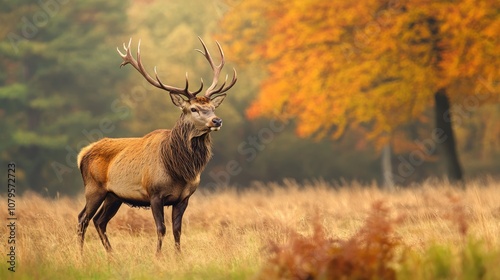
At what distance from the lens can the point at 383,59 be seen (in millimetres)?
19500

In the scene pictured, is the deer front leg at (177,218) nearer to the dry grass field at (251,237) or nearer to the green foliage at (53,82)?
the dry grass field at (251,237)

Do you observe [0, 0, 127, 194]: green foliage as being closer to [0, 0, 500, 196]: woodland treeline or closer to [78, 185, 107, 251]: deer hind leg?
[0, 0, 500, 196]: woodland treeline

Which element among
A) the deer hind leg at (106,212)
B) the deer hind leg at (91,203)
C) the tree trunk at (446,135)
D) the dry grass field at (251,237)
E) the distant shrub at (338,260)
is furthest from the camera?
the tree trunk at (446,135)

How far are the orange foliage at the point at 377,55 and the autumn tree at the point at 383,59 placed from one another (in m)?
0.02

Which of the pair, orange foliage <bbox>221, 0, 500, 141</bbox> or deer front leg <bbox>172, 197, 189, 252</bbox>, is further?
orange foliage <bbox>221, 0, 500, 141</bbox>

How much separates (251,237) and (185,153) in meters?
1.33

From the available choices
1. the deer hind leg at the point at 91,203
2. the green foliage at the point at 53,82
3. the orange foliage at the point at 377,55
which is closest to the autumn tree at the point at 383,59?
the orange foliage at the point at 377,55

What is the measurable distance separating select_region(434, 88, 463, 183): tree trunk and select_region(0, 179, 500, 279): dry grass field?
4.74 meters

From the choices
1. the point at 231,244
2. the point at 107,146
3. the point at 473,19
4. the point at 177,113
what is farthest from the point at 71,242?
the point at 177,113

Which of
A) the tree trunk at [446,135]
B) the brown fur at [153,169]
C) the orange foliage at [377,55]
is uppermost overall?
the orange foliage at [377,55]

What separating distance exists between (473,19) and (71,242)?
1088 cm

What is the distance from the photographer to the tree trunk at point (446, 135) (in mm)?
20672

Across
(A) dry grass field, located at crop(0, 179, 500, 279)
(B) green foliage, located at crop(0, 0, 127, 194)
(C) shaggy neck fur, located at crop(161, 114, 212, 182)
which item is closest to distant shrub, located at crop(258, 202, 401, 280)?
(A) dry grass field, located at crop(0, 179, 500, 279)

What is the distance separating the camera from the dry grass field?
675 centimetres
